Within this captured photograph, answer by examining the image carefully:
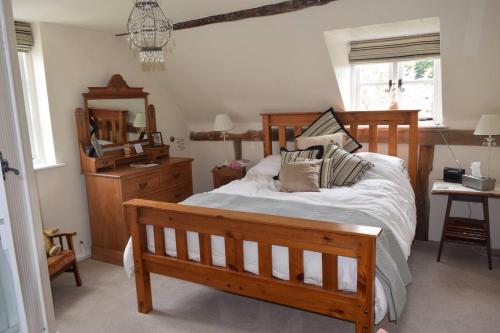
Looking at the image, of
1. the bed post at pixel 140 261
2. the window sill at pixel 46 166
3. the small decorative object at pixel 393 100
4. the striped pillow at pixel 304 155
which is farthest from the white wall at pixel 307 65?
the bed post at pixel 140 261

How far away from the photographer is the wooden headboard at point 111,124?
364cm

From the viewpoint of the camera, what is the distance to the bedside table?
4.32m

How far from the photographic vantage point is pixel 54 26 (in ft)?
10.9

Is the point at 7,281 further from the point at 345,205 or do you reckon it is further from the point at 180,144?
the point at 180,144

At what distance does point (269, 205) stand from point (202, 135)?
2.49 meters

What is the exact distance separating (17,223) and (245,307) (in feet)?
4.84

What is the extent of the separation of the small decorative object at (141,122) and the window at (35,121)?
2.89ft

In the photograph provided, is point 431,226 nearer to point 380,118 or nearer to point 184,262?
point 380,118

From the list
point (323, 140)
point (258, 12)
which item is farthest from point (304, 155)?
point (258, 12)

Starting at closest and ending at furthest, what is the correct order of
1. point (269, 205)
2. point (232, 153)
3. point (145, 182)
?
point (269, 205), point (145, 182), point (232, 153)

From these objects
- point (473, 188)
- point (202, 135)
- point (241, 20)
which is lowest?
point (473, 188)

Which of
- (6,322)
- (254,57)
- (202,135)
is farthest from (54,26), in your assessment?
(6,322)

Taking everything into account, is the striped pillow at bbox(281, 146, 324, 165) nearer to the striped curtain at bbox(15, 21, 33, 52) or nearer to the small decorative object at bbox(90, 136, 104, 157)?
the small decorative object at bbox(90, 136, 104, 157)

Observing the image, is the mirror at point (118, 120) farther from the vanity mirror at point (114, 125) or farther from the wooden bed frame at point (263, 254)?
the wooden bed frame at point (263, 254)
